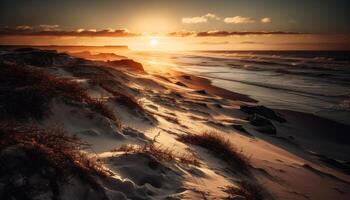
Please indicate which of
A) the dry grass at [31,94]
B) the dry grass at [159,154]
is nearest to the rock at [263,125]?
the dry grass at [159,154]

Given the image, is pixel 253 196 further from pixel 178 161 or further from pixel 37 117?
pixel 37 117

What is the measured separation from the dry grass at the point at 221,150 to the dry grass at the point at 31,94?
1.93 m

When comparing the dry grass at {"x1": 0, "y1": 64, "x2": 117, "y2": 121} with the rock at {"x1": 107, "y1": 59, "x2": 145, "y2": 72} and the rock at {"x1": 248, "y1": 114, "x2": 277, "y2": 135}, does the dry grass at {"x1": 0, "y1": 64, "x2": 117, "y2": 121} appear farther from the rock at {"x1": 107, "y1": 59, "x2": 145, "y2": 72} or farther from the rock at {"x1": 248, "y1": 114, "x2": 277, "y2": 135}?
the rock at {"x1": 107, "y1": 59, "x2": 145, "y2": 72}

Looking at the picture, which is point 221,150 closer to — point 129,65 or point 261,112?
point 261,112

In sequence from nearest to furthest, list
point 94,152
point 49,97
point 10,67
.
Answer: point 94,152 < point 49,97 < point 10,67

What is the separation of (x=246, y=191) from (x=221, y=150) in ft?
6.04

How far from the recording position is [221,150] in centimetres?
651

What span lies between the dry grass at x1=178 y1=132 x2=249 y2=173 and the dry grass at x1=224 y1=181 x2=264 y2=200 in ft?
2.23

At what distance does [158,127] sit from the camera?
24.3 feet

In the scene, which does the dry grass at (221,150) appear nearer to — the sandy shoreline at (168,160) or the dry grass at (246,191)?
the sandy shoreline at (168,160)

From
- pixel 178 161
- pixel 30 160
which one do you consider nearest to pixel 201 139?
pixel 178 161

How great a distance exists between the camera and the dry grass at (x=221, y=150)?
613 centimetres

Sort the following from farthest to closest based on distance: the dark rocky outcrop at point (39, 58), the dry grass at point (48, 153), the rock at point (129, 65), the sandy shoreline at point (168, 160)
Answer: the rock at point (129, 65)
the dark rocky outcrop at point (39, 58)
the sandy shoreline at point (168, 160)
the dry grass at point (48, 153)

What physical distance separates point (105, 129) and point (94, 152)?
3.65 ft
